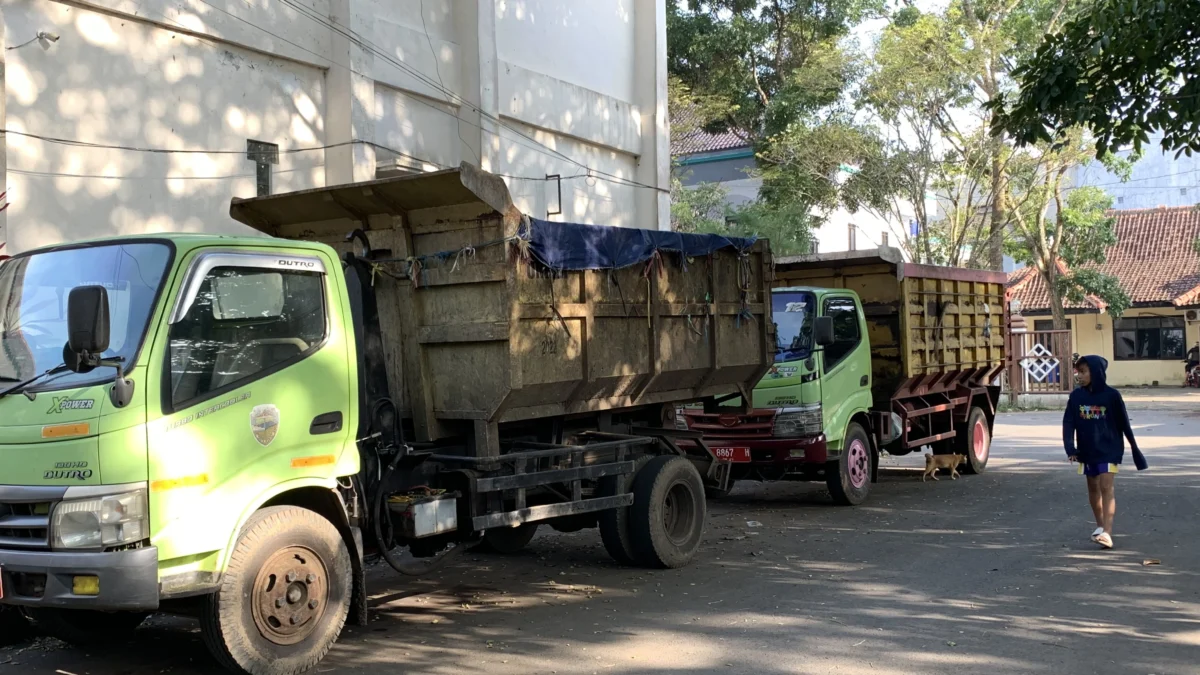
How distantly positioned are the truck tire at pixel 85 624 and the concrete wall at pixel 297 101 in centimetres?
483

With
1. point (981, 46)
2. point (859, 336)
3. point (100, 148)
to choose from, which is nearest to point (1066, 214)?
point (981, 46)

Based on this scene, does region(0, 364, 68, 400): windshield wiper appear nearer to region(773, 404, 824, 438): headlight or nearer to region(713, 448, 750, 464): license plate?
region(713, 448, 750, 464): license plate

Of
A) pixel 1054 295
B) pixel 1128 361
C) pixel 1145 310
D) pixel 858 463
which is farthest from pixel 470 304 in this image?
pixel 1128 361

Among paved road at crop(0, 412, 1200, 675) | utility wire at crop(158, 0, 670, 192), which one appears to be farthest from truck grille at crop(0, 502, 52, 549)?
utility wire at crop(158, 0, 670, 192)

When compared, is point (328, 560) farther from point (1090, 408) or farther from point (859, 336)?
point (859, 336)

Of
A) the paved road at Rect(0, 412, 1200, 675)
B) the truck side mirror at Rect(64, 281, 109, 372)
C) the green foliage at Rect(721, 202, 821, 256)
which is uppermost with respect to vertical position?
the green foliage at Rect(721, 202, 821, 256)

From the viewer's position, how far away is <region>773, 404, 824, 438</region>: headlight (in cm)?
1068

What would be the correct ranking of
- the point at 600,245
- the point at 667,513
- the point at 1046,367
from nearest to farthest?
the point at 600,245 → the point at 667,513 → the point at 1046,367

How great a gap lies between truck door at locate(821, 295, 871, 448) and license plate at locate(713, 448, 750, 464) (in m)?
0.85

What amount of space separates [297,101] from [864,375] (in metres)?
7.28

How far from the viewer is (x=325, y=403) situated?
571 cm

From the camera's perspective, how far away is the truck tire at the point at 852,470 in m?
11.2

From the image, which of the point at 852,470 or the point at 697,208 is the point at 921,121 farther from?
the point at 852,470

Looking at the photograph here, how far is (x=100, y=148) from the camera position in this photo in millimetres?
10547
